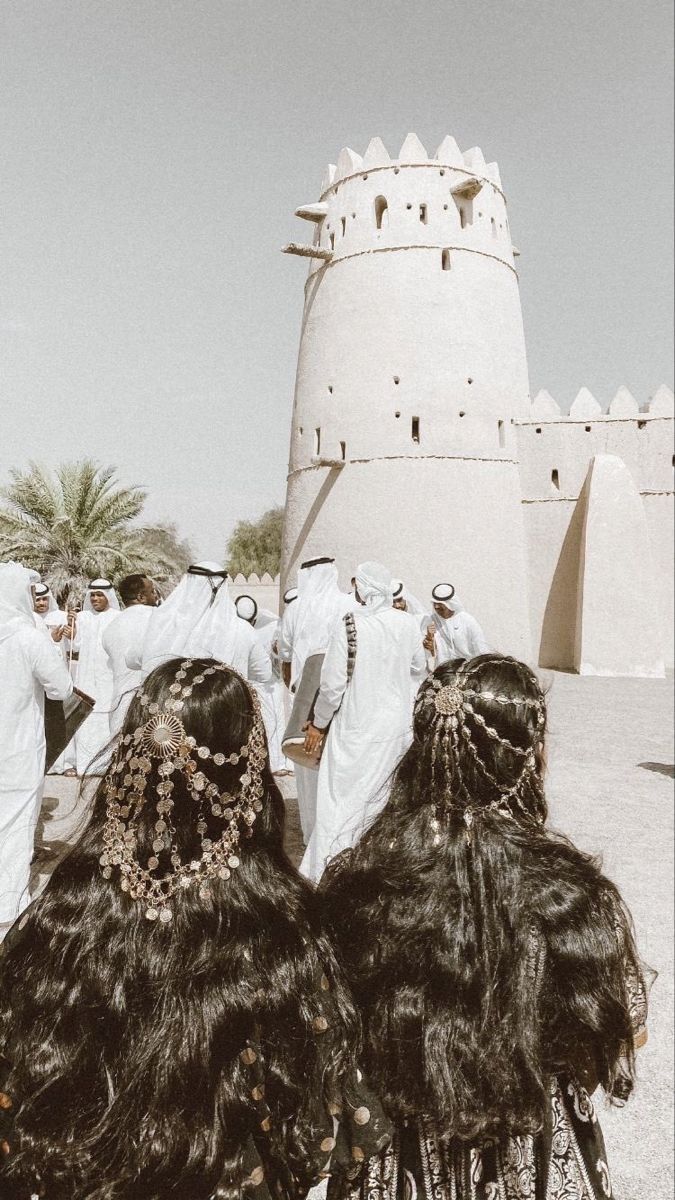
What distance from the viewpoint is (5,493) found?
8.63 ft

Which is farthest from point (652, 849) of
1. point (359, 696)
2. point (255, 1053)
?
point (255, 1053)

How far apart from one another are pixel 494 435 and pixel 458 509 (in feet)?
6.18

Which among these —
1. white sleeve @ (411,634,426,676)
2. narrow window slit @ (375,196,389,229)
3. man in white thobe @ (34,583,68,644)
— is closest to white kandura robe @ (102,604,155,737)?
man in white thobe @ (34,583,68,644)

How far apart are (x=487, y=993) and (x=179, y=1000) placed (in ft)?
1.52

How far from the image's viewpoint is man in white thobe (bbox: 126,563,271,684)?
398cm

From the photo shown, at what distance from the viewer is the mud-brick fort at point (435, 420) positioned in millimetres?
15086

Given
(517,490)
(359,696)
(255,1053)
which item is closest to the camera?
(255,1053)

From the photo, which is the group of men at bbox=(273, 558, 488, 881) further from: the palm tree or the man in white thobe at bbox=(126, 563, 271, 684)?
the palm tree

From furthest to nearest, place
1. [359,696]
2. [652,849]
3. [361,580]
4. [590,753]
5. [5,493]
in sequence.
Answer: [590,753], [652,849], [361,580], [359,696], [5,493]

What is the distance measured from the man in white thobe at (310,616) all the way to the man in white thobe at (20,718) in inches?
63.8

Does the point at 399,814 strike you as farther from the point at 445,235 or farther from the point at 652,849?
the point at 445,235

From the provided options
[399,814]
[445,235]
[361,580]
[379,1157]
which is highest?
[445,235]

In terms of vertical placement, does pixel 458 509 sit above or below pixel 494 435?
below

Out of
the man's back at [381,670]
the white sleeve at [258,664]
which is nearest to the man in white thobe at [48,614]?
the white sleeve at [258,664]
